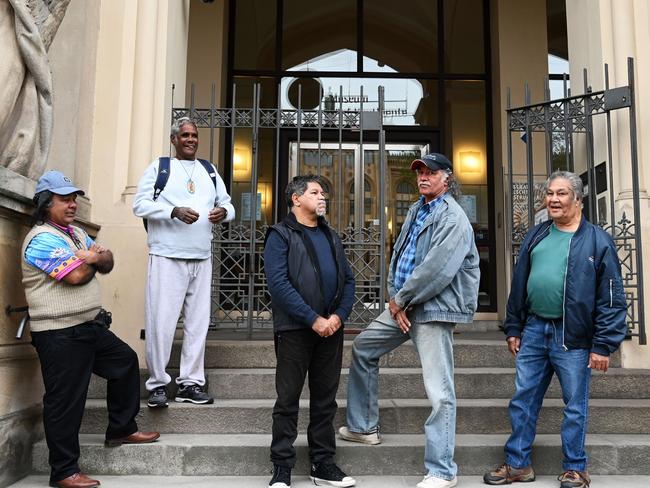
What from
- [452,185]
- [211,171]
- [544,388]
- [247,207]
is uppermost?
[247,207]

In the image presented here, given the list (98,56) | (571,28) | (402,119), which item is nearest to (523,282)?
(571,28)

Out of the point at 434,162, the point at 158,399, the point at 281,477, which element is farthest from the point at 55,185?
the point at 434,162

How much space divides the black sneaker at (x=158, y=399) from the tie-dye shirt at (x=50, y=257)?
115cm

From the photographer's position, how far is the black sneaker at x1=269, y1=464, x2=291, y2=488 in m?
3.44

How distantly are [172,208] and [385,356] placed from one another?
2.20 m

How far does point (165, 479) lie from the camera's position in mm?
3742

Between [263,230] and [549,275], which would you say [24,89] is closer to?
[263,230]

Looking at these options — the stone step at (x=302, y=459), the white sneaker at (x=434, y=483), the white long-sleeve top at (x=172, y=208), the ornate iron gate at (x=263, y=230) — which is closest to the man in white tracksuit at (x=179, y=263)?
the white long-sleeve top at (x=172, y=208)

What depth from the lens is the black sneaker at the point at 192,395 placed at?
14.1ft

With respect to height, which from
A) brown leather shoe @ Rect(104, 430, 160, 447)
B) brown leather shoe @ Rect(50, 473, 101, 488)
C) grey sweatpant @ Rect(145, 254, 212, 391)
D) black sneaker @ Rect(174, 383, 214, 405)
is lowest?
brown leather shoe @ Rect(50, 473, 101, 488)

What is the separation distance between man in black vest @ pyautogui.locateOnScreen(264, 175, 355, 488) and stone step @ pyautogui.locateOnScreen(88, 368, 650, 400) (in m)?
1.08

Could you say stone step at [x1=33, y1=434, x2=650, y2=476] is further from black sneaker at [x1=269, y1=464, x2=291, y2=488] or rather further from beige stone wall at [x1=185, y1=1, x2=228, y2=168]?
beige stone wall at [x1=185, y1=1, x2=228, y2=168]

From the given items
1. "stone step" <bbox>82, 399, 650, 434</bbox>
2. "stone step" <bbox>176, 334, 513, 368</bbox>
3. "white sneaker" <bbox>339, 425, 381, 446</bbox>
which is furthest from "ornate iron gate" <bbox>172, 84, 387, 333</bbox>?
"white sneaker" <bbox>339, 425, 381, 446</bbox>

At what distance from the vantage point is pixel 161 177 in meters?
4.32
